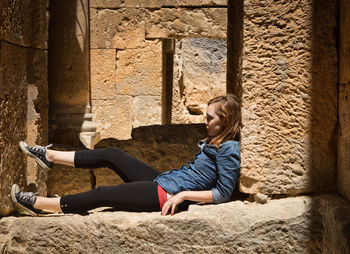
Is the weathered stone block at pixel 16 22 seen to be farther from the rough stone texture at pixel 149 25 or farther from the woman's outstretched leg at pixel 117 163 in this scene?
the rough stone texture at pixel 149 25

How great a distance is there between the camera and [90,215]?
2500mm

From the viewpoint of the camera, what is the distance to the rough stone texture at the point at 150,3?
6.90m

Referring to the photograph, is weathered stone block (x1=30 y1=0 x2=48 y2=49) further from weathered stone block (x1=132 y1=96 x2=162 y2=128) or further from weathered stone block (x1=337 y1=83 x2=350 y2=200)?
weathered stone block (x1=132 y1=96 x2=162 y2=128)

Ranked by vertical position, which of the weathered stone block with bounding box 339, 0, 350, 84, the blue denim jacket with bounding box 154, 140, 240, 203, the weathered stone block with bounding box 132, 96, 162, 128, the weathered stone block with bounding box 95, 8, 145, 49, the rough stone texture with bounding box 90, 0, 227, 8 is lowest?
the blue denim jacket with bounding box 154, 140, 240, 203

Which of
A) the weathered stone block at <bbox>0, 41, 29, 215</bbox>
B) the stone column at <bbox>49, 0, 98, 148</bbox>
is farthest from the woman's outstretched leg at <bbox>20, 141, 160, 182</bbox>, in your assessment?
the stone column at <bbox>49, 0, 98, 148</bbox>

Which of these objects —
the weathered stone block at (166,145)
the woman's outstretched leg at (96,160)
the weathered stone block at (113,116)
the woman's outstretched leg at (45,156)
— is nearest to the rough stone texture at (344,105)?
the woman's outstretched leg at (96,160)

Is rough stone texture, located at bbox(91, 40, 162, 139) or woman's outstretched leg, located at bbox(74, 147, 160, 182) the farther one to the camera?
rough stone texture, located at bbox(91, 40, 162, 139)

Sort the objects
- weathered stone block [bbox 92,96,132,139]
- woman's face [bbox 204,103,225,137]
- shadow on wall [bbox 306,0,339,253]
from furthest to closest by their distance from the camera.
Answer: weathered stone block [bbox 92,96,132,139] → woman's face [bbox 204,103,225,137] → shadow on wall [bbox 306,0,339,253]

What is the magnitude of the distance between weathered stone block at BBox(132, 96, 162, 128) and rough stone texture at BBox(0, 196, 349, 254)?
470 centimetres

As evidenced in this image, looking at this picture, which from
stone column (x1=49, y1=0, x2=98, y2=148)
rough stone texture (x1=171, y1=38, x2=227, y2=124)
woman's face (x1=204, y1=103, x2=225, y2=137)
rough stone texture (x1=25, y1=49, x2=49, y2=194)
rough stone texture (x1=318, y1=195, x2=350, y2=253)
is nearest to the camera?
rough stone texture (x1=318, y1=195, x2=350, y2=253)

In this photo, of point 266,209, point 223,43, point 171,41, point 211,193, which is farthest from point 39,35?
point 223,43

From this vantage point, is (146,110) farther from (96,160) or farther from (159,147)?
(96,160)

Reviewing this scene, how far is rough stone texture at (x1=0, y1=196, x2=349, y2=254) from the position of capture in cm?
231

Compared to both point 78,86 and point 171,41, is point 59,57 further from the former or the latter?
point 171,41
